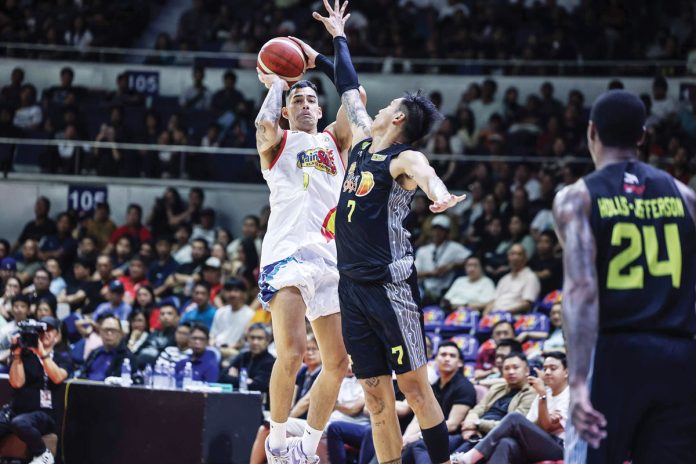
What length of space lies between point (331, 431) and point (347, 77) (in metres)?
3.88

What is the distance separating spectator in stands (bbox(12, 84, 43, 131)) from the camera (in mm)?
19109

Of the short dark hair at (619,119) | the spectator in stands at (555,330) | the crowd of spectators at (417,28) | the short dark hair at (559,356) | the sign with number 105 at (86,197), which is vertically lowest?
the short dark hair at (559,356)

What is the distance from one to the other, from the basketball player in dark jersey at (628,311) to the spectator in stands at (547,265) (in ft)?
31.0

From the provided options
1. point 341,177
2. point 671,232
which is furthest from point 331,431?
point 671,232

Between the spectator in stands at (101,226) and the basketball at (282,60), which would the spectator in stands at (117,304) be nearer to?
the spectator in stands at (101,226)

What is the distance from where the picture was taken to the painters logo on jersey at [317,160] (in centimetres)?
738

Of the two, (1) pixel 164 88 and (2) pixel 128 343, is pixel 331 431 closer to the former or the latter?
(2) pixel 128 343

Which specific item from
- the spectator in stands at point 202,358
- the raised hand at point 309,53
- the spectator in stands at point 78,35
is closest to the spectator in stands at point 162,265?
the spectator in stands at point 202,358

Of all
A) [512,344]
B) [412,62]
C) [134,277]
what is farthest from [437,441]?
[412,62]

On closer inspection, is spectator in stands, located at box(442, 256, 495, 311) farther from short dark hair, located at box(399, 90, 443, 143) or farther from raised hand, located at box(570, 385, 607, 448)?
raised hand, located at box(570, 385, 607, 448)

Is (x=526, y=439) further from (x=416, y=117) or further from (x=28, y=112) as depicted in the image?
(x=28, y=112)

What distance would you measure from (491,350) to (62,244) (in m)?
8.11

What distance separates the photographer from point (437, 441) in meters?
6.34

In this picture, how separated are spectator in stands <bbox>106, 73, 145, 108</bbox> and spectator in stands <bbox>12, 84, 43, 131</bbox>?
1.30m
